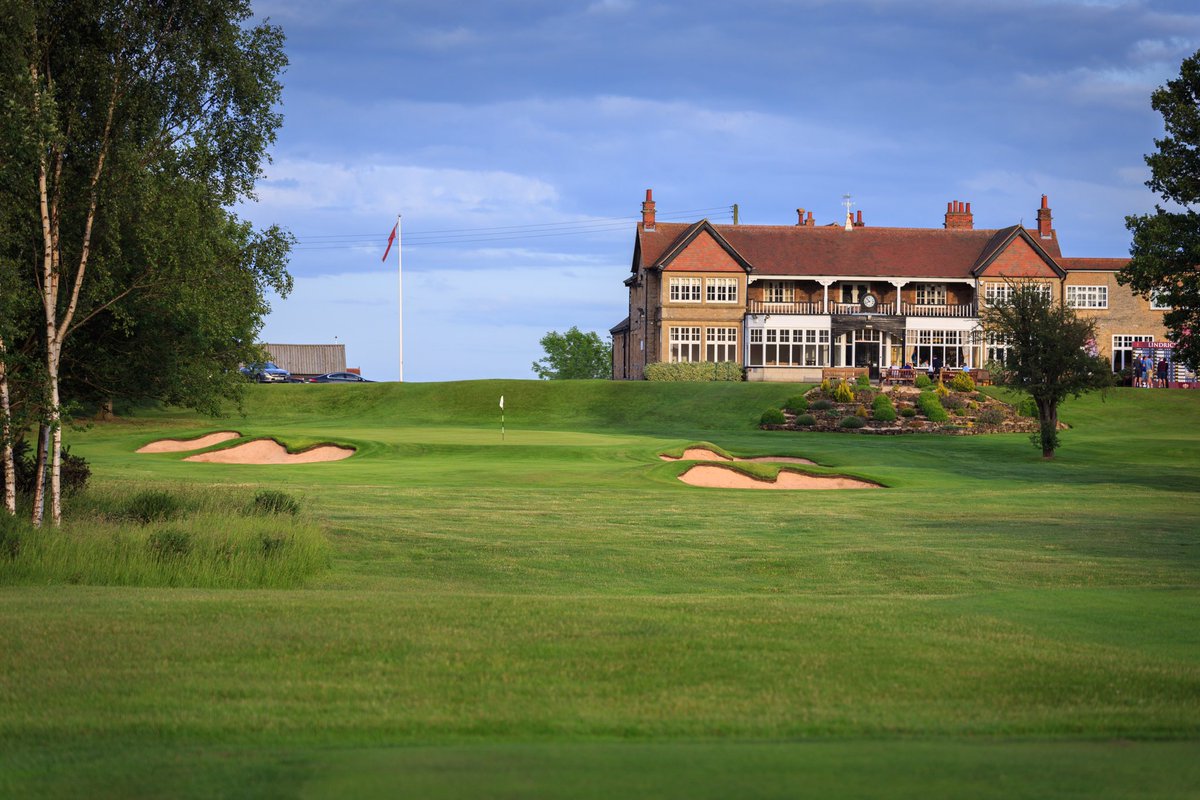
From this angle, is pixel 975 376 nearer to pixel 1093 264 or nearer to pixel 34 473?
pixel 1093 264

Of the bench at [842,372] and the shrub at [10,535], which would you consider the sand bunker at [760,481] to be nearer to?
the shrub at [10,535]

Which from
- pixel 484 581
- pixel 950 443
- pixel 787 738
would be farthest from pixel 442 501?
pixel 950 443

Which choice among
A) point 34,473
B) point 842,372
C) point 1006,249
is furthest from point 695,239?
point 34,473

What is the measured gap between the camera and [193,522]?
57.3 ft

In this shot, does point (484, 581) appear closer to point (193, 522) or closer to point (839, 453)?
point (193, 522)

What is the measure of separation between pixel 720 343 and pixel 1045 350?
36650 millimetres

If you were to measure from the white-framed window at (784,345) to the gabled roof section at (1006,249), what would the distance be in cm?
1040

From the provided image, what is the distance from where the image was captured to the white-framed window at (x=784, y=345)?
72.6 meters

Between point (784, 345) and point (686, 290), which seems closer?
point (784, 345)

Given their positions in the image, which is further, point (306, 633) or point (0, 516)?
point (0, 516)

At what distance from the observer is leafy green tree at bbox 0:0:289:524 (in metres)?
17.9

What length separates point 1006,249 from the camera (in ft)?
241

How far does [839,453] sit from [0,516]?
26.6 meters

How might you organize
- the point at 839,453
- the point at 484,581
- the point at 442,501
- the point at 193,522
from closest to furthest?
the point at 484,581 → the point at 193,522 → the point at 442,501 → the point at 839,453
